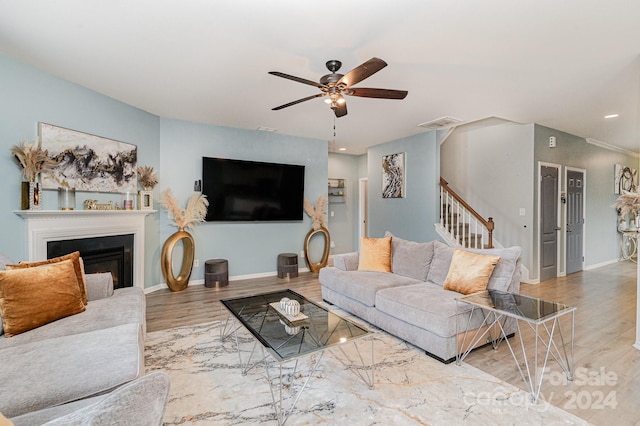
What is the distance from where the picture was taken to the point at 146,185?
4.35 m

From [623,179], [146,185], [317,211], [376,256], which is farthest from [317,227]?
[623,179]

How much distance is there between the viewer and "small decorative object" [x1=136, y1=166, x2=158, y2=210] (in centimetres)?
431

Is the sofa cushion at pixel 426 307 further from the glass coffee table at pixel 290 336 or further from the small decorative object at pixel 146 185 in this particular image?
the small decorative object at pixel 146 185

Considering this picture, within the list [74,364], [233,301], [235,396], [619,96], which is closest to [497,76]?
[619,96]

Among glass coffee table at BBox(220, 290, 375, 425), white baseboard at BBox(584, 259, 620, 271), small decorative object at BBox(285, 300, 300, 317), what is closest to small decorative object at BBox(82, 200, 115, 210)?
glass coffee table at BBox(220, 290, 375, 425)

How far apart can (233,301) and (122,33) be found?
2.37 metres

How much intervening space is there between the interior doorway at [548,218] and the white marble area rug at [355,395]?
12.9ft

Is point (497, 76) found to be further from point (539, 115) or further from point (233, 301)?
point (233, 301)

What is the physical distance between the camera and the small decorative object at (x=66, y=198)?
3.39 metres

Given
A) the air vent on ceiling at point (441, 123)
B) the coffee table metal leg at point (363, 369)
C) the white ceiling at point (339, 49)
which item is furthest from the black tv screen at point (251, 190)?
the coffee table metal leg at point (363, 369)

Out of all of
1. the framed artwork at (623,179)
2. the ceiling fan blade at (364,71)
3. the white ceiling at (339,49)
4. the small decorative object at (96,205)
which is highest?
the white ceiling at (339,49)

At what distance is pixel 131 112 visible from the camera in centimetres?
419

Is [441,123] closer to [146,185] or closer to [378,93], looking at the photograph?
[378,93]

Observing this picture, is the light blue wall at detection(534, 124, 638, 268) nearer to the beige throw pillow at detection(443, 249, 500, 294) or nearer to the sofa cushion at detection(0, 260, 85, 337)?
the beige throw pillow at detection(443, 249, 500, 294)
